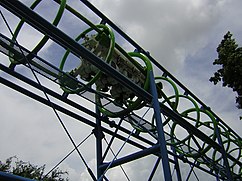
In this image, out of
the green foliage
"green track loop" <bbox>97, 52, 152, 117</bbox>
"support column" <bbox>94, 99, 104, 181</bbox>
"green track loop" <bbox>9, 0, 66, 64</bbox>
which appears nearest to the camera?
"green track loop" <bbox>9, 0, 66, 64</bbox>

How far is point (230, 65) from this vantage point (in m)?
11.0

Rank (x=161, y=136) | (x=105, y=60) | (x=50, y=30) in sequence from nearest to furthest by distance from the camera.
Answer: (x=50, y=30), (x=105, y=60), (x=161, y=136)

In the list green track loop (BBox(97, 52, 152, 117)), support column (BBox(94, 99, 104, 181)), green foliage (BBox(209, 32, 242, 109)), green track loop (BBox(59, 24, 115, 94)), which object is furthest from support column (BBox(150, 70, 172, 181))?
green foliage (BBox(209, 32, 242, 109))

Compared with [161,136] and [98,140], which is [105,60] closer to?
[161,136]

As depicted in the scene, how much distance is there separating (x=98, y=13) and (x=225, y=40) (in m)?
8.35

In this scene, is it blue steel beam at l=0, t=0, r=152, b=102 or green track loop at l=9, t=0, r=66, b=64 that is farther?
green track loop at l=9, t=0, r=66, b=64

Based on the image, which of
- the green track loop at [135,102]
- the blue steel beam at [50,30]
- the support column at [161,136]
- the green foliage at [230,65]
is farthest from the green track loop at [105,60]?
the green foliage at [230,65]

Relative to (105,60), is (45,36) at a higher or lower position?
lower

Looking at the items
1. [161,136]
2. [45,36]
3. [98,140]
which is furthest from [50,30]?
[98,140]

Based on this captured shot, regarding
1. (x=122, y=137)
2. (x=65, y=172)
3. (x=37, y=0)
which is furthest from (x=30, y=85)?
(x=65, y=172)

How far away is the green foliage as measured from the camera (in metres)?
10.9

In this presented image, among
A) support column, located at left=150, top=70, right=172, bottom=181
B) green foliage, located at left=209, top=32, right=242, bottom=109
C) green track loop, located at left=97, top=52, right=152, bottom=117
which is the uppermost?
green foliage, located at left=209, top=32, right=242, bottom=109

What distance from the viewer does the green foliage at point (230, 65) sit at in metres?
10.9

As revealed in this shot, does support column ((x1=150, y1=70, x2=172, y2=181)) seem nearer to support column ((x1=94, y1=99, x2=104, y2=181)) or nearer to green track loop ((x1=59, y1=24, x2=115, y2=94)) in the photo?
green track loop ((x1=59, y1=24, x2=115, y2=94))
